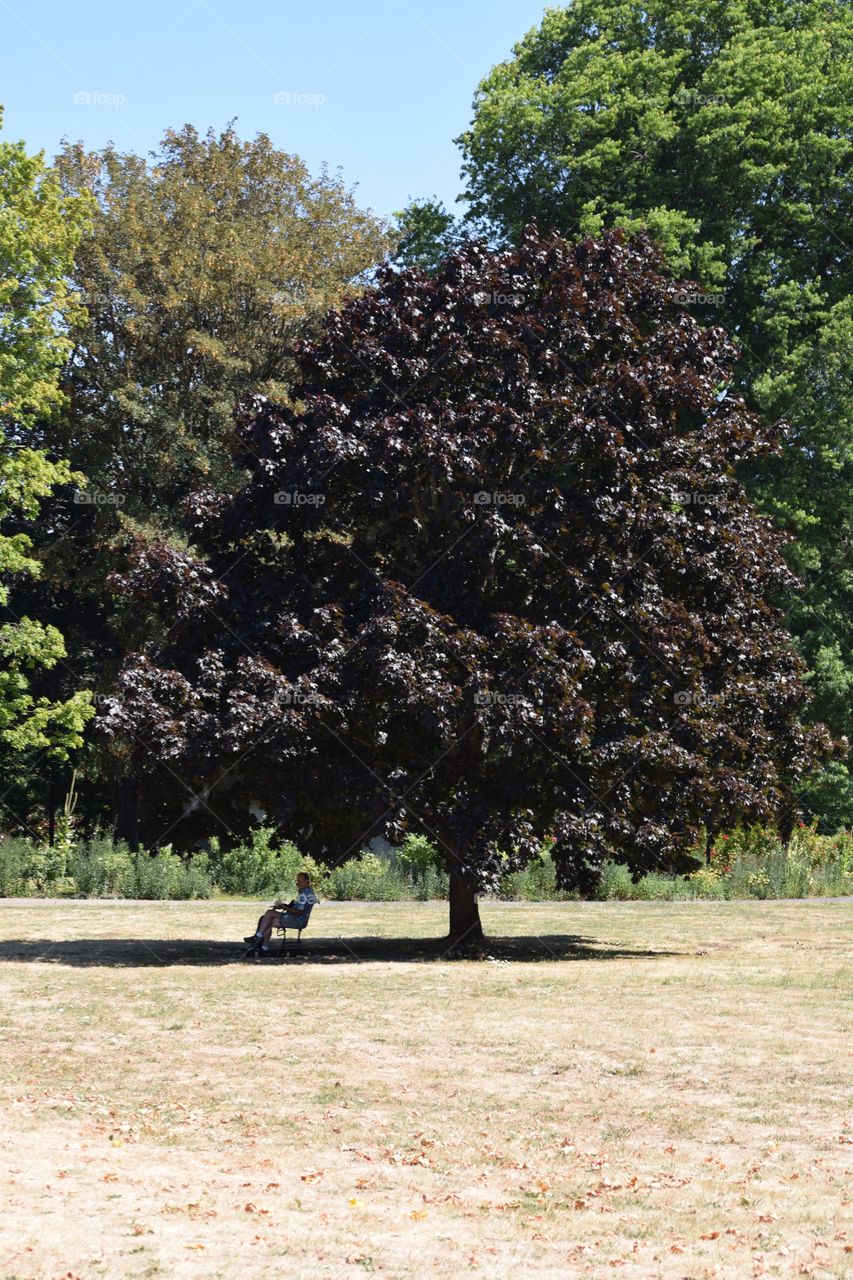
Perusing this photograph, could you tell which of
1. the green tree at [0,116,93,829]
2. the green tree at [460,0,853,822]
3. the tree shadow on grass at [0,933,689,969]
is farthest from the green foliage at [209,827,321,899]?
the green tree at [460,0,853,822]

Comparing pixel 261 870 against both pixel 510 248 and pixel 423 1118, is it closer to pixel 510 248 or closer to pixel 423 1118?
pixel 510 248

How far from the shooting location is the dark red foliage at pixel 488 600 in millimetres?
17719

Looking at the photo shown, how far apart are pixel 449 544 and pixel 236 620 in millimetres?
3068

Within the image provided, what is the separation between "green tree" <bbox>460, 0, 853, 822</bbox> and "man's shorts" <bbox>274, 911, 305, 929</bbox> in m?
17.1

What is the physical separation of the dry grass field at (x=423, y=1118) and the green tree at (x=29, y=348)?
14041 mm

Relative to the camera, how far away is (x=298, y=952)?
19.9 meters

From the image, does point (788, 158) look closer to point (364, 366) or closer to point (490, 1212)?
point (364, 366)

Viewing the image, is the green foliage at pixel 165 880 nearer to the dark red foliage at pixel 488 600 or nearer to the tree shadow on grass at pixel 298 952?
the tree shadow on grass at pixel 298 952

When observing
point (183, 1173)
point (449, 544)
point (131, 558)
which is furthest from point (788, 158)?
point (183, 1173)

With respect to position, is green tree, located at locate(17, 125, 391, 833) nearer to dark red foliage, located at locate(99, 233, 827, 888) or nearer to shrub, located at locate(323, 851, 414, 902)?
shrub, located at locate(323, 851, 414, 902)

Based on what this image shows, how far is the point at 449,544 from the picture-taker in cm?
1938

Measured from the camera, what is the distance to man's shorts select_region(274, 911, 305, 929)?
1966cm

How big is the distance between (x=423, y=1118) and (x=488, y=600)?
10561mm

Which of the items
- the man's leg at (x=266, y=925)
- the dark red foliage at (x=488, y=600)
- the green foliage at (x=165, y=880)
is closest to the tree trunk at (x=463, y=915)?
the dark red foliage at (x=488, y=600)
